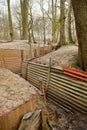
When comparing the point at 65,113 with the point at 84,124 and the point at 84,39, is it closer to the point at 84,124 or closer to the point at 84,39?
the point at 84,124

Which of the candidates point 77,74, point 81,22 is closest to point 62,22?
point 81,22

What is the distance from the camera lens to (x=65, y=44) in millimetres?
11742

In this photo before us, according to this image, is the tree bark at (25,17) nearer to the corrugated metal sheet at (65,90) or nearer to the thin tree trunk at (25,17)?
the thin tree trunk at (25,17)

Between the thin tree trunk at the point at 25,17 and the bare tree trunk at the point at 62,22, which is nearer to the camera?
the bare tree trunk at the point at 62,22

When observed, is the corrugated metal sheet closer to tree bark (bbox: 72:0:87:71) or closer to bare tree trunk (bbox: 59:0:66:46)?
tree bark (bbox: 72:0:87:71)

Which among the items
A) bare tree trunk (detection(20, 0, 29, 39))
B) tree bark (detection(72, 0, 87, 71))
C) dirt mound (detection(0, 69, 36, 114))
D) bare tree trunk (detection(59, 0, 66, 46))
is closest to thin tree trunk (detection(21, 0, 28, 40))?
bare tree trunk (detection(20, 0, 29, 39))

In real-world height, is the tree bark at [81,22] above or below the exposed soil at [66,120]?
above

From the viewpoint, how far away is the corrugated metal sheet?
5.62 m

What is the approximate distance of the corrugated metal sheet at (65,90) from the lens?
5.62 metres

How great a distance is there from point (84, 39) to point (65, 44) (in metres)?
5.10

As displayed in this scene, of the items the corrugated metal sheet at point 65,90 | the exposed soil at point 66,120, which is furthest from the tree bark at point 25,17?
the exposed soil at point 66,120

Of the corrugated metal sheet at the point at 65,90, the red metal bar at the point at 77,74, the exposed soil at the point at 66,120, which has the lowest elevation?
the exposed soil at the point at 66,120

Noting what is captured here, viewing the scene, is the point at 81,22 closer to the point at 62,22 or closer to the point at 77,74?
the point at 77,74

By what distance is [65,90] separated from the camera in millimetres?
6219
